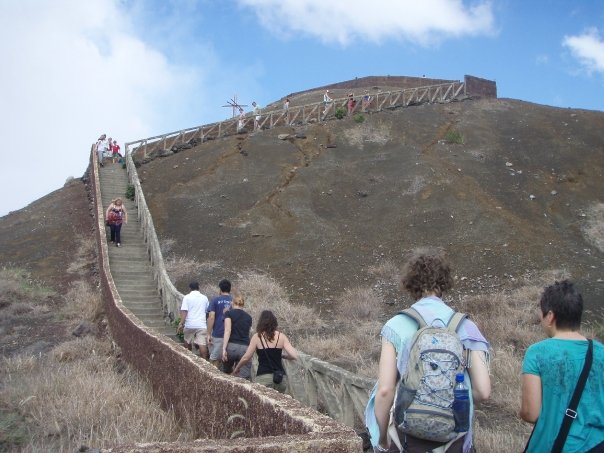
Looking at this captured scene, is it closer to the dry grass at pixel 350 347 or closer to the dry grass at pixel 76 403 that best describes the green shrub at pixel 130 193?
the dry grass at pixel 76 403

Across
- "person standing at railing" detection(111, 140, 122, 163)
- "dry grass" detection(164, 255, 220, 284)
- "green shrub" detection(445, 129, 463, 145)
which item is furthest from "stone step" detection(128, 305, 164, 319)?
"green shrub" detection(445, 129, 463, 145)

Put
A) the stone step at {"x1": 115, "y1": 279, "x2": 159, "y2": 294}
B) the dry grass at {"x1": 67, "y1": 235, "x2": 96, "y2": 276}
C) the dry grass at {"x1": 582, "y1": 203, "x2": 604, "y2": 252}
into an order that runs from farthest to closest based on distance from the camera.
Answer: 1. the dry grass at {"x1": 582, "y1": 203, "x2": 604, "y2": 252}
2. the dry grass at {"x1": 67, "y1": 235, "x2": 96, "y2": 276}
3. the stone step at {"x1": 115, "y1": 279, "x2": 159, "y2": 294}

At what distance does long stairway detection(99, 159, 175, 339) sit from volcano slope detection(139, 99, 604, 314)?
1.32 m

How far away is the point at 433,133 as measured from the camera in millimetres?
28391

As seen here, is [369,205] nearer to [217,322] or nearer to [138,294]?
[138,294]

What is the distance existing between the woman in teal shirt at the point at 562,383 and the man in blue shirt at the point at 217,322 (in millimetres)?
5672

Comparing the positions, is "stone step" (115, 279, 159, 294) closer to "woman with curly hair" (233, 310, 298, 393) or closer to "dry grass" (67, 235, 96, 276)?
"dry grass" (67, 235, 96, 276)

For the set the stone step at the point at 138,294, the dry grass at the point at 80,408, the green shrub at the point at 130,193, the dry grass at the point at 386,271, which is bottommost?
the dry grass at the point at 80,408

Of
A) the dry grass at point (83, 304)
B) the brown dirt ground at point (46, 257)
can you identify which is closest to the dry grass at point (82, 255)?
the brown dirt ground at point (46, 257)

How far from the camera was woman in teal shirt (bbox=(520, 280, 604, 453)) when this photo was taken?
3453mm

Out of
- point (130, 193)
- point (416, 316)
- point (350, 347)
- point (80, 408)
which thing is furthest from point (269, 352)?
point (130, 193)

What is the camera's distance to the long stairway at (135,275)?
13.6 m

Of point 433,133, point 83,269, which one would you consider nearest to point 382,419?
point 83,269

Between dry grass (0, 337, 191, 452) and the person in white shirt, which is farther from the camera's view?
the person in white shirt
